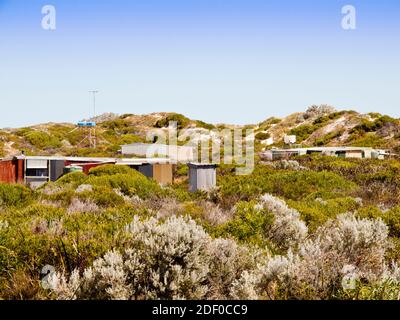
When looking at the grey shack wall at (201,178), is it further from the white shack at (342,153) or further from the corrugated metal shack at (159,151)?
the corrugated metal shack at (159,151)

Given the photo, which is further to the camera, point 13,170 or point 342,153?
point 342,153

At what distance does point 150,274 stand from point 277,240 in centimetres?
461

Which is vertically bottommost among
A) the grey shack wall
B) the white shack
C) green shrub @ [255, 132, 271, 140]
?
the grey shack wall

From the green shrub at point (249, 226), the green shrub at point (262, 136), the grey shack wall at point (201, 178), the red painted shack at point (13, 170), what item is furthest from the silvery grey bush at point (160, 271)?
the green shrub at point (262, 136)

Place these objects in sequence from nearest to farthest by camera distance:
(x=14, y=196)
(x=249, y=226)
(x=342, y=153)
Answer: (x=249, y=226) < (x=14, y=196) < (x=342, y=153)

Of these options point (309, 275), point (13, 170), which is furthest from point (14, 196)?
point (13, 170)

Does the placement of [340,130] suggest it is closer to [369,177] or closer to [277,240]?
[369,177]

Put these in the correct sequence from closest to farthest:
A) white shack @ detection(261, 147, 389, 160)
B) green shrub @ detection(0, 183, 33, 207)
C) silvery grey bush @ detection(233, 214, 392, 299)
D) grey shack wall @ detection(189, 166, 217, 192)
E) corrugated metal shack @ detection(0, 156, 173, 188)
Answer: silvery grey bush @ detection(233, 214, 392, 299) → green shrub @ detection(0, 183, 33, 207) → grey shack wall @ detection(189, 166, 217, 192) → corrugated metal shack @ detection(0, 156, 173, 188) → white shack @ detection(261, 147, 389, 160)

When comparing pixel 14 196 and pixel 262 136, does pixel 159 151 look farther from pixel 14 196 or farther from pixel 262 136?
pixel 14 196

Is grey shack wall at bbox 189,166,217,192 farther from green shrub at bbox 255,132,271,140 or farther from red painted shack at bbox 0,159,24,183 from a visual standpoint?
green shrub at bbox 255,132,271,140

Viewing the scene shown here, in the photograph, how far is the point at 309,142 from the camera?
66438 millimetres

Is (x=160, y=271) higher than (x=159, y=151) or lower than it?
lower

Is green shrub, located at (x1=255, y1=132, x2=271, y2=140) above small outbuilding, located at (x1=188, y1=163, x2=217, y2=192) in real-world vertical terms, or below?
above

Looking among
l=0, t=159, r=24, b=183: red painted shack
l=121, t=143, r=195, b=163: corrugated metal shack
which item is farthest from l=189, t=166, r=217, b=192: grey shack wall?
l=121, t=143, r=195, b=163: corrugated metal shack
